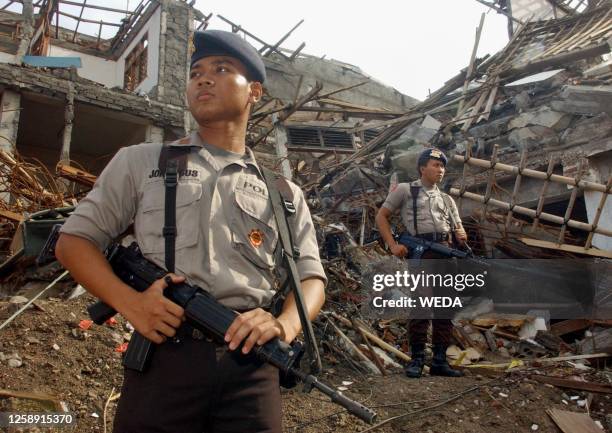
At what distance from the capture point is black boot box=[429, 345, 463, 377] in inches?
183

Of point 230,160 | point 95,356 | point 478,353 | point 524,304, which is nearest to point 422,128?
point 524,304

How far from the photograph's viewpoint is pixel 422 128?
1104 cm

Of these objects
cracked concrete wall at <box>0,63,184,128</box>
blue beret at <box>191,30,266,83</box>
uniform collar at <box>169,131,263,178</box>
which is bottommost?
uniform collar at <box>169,131,263,178</box>

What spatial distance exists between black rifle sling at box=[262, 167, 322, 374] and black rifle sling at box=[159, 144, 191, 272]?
1.08ft

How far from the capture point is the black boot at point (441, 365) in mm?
4656

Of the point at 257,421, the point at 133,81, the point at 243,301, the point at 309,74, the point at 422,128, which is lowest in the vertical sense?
the point at 257,421

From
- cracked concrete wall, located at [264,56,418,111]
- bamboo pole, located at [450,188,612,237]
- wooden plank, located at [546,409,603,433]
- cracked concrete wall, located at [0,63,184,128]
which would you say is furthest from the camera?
cracked concrete wall, located at [264,56,418,111]

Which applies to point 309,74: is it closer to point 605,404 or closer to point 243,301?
point 605,404

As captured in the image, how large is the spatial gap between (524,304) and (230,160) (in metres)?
6.19

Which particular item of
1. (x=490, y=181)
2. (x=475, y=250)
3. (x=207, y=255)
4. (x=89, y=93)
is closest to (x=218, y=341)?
(x=207, y=255)

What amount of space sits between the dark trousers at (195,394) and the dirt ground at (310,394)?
6.57 feet

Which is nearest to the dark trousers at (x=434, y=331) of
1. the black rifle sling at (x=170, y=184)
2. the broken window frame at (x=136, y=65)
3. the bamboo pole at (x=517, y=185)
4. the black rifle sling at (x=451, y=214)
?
the black rifle sling at (x=451, y=214)

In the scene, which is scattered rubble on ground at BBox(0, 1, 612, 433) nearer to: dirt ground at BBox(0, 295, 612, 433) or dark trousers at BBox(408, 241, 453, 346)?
dirt ground at BBox(0, 295, 612, 433)

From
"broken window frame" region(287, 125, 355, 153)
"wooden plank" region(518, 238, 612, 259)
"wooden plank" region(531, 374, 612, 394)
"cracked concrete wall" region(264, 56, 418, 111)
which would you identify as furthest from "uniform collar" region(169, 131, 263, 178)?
"cracked concrete wall" region(264, 56, 418, 111)
